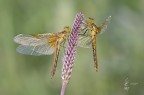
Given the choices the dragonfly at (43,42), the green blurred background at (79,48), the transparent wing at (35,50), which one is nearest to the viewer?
the dragonfly at (43,42)

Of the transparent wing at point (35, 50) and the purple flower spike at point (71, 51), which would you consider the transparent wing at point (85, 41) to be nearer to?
the transparent wing at point (35, 50)

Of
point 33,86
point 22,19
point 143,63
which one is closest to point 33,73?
point 33,86

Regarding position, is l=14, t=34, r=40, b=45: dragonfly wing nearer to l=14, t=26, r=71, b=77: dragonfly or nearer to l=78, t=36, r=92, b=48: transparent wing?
l=14, t=26, r=71, b=77: dragonfly

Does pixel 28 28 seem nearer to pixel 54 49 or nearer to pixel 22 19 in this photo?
pixel 22 19

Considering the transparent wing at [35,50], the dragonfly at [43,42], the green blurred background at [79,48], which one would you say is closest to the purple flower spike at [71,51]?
the dragonfly at [43,42]

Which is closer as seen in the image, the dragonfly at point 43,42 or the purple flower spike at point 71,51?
the purple flower spike at point 71,51

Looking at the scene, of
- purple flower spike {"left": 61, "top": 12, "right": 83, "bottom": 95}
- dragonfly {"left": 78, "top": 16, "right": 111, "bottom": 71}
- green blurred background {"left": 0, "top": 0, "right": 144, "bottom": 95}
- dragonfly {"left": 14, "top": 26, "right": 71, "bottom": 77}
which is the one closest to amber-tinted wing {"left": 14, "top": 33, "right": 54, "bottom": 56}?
dragonfly {"left": 14, "top": 26, "right": 71, "bottom": 77}

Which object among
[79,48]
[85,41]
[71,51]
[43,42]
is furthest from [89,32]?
[79,48]

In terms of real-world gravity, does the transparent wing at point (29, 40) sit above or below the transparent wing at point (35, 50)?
above
